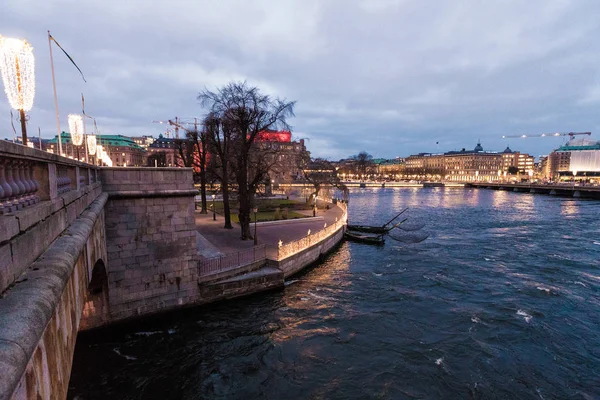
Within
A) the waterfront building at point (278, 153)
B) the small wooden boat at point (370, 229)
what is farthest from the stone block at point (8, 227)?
the small wooden boat at point (370, 229)

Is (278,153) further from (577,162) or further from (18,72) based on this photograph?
(577,162)

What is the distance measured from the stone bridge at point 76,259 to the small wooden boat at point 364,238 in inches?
553

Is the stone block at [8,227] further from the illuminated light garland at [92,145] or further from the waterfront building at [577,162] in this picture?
the waterfront building at [577,162]

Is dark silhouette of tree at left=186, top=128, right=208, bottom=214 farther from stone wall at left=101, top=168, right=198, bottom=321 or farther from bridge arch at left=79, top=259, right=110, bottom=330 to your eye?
bridge arch at left=79, top=259, right=110, bottom=330

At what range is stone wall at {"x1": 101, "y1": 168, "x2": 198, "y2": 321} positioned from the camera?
12.5 meters

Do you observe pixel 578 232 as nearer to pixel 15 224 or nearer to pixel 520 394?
pixel 520 394

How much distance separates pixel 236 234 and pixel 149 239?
11851mm

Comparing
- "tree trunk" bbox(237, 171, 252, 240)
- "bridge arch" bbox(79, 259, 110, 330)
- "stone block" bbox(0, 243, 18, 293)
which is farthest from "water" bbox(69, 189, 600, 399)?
"stone block" bbox(0, 243, 18, 293)

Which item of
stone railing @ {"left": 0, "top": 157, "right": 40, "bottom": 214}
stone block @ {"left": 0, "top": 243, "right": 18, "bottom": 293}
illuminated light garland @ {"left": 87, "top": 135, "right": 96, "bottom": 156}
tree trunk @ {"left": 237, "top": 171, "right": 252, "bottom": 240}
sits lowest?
tree trunk @ {"left": 237, "top": 171, "right": 252, "bottom": 240}

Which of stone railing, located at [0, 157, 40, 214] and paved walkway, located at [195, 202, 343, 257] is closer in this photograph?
stone railing, located at [0, 157, 40, 214]

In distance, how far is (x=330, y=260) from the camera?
960 inches

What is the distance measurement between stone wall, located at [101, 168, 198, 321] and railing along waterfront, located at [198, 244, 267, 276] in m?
1.10

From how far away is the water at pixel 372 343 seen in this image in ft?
34.9

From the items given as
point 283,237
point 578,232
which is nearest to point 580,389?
point 283,237
